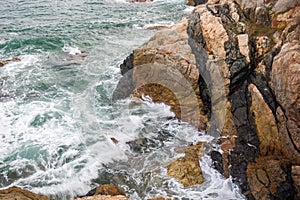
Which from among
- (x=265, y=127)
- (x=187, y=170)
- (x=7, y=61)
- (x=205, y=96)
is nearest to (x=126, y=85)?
(x=205, y=96)

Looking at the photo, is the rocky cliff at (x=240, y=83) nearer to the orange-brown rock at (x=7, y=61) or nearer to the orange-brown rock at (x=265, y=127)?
the orange-brown rock at (x=265, y=127)

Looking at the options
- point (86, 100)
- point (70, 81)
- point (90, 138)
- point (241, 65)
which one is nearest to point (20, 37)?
point (70, 81)

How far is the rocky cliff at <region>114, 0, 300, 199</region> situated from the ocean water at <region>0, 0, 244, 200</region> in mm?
898

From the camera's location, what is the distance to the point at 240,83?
14.6m

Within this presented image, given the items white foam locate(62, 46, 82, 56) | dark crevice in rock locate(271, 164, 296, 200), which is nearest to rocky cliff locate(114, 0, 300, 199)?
dark crevice in rock locate(271, 164, 296, 200)

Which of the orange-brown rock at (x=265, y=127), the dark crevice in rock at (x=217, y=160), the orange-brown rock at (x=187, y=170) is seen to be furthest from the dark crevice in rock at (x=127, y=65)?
the orange-brown rock at (x=265, y=127)

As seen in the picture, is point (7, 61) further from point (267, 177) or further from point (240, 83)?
point (267, 177)

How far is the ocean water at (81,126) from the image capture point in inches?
502

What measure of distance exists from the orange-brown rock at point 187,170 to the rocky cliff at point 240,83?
3.40ft

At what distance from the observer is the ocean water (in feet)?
41.9

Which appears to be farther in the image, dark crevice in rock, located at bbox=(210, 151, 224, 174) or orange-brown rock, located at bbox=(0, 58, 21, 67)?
orange-brown rock, located at bbox=(0, 58, 21, 67)

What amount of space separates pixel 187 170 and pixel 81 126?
6899mm

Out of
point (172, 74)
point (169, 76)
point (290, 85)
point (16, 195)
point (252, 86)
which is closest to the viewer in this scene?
point (16, 195)

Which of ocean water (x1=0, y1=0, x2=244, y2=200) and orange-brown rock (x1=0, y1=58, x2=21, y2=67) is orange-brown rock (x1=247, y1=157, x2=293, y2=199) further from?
orange-brown rock (x1=0, y1=58, x2=21, y2=67)
